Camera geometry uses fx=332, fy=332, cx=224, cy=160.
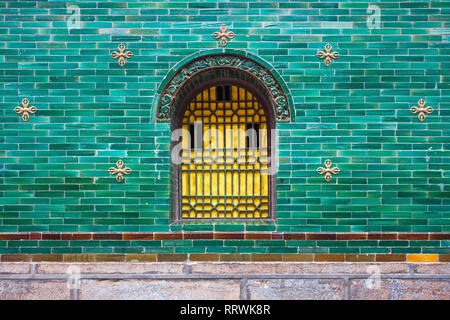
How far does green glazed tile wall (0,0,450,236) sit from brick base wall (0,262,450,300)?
0.42 m

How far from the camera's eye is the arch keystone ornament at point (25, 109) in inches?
174

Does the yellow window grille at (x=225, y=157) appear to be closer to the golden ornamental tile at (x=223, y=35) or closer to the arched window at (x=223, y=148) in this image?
the arched window at (x=223, y=148)

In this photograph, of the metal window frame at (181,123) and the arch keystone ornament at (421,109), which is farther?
the metal window frame at (181,123)

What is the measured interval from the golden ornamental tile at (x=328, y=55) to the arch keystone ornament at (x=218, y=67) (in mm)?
676

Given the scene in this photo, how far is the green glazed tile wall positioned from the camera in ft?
14.3

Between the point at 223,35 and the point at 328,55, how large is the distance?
4.66ft

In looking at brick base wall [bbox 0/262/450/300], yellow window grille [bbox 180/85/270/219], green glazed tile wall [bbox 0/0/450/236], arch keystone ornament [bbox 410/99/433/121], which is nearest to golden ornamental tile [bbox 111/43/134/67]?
green glazed tile wall [bbox 0/0/450/236]

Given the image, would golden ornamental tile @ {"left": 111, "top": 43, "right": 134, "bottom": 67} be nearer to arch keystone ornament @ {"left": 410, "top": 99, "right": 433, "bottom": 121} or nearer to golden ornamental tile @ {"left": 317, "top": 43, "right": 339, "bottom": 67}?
golden ornamental tile @ {"left": 317, "top": 43, "right": 339, "bottom": 67}

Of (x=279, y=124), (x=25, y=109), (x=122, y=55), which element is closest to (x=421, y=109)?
(x=279, y=124)

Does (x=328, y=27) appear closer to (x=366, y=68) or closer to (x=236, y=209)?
(x=366, y=68)

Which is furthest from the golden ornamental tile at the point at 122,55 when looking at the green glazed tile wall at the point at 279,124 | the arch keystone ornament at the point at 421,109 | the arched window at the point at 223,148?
the arch keystone ornament at the point at 421,109

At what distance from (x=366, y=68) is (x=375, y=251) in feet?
7.91

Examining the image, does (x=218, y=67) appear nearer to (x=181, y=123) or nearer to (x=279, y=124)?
(x=181, y=123)

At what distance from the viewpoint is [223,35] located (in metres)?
4.42
